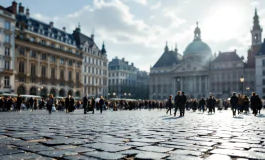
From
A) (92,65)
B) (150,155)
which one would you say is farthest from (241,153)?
(92,65)

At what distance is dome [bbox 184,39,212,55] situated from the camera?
330ft

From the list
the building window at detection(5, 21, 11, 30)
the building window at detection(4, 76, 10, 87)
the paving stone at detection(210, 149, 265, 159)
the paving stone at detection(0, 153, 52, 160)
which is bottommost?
the paving stone at detection(210, 149, 265, 159)

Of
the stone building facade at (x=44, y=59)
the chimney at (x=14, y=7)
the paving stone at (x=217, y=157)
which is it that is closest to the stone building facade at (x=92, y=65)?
the stone building facade at (x=44, y=59)

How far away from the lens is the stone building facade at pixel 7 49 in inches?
1786

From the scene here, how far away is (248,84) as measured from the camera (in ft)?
274

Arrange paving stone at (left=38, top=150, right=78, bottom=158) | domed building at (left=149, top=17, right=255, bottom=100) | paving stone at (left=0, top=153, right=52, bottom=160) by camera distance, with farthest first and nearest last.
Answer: domed building at (left=149, top=17, right=255, bottom=100), paving stone at (left=38, top=150, right=78, bottom=158), paving stone at (left=0, top=153, right=52, bottom=160)

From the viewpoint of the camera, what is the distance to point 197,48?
101188 millimetres

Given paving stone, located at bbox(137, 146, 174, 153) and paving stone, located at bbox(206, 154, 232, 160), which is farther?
paving stone, located at bbox(137, 146, 174, 153)

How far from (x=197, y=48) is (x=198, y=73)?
427 inches

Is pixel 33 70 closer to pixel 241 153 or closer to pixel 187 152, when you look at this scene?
pixel 187 152

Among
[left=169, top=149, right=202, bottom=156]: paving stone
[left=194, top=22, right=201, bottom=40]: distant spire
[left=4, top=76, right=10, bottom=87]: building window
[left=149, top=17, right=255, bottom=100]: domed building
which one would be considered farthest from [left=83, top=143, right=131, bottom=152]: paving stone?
[left=194, top=22, right=201, bottom=40]: distant spire

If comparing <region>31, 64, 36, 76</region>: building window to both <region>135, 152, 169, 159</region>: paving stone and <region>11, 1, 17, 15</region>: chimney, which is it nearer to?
<region>11, 1, 17, 15</region>: chimney

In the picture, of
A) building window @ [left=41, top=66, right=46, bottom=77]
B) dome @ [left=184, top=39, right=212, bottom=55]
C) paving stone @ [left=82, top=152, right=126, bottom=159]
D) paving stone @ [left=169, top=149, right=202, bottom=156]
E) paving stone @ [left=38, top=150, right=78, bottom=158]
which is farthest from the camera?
dome @ [left=184, top=39, right=212, bottom=55]

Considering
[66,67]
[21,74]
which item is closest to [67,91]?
[66,67]
